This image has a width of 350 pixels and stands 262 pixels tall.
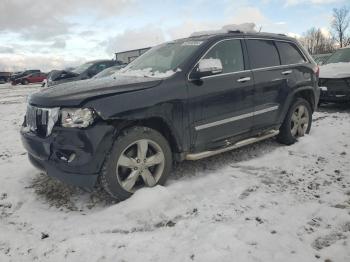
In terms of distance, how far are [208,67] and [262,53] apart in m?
1.49

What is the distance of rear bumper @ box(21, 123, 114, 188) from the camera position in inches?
143

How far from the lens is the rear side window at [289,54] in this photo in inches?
233

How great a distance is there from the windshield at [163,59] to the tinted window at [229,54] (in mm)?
242

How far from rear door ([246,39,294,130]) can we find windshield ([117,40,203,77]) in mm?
1021

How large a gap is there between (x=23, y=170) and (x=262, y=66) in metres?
3.71

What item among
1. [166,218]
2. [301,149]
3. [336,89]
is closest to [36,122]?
[166,218]

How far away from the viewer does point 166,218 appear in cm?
356

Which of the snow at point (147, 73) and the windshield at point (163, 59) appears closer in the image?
the snow at point (147, 73)

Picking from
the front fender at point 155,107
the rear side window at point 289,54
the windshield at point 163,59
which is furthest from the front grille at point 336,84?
the front fender at point 155,107

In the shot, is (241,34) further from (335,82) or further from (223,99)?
(335,82)

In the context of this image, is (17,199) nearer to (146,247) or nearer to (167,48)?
(146,247)

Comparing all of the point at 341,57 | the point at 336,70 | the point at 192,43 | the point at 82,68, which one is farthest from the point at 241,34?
the point at 82,68

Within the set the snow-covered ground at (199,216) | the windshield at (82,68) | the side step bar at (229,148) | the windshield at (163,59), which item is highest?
the windshield at (82,68)

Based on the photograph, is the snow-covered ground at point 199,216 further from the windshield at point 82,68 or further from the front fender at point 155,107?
the windshield at point 82,68
